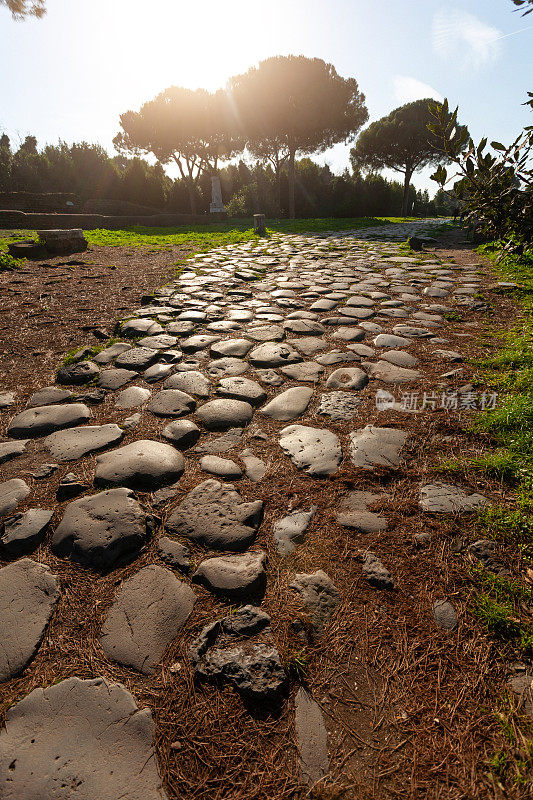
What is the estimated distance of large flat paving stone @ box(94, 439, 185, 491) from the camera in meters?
1.93

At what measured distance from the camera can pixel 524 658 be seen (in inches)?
45.4

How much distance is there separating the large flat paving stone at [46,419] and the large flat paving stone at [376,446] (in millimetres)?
1766

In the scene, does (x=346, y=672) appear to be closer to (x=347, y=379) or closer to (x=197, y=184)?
(x=347, y=379)

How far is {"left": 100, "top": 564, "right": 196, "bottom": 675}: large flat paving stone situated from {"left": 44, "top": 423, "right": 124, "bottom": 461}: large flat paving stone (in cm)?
97

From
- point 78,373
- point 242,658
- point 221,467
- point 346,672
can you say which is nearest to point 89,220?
point 78,373

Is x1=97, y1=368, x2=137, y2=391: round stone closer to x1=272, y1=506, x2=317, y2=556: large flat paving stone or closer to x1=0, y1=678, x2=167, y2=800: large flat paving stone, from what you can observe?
x1=272, y1=506, x2=317, y2=556: large flat paving stone

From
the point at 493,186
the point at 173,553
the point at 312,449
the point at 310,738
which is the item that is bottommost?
the point at 310,738

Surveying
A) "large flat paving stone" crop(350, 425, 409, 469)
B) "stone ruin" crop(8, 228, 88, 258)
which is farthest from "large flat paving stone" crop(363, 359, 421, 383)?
"stone ruin" crop(8, 228, 88, 258)

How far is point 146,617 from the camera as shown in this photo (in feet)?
4.33

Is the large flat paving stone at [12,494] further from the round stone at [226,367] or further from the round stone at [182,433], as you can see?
the round stone at [226,367]

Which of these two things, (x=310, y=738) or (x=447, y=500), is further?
(x=447, y=500)

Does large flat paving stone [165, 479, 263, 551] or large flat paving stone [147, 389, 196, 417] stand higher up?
large flat paving stone [147, 389, 196, 417]

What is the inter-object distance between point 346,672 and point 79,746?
775 mm

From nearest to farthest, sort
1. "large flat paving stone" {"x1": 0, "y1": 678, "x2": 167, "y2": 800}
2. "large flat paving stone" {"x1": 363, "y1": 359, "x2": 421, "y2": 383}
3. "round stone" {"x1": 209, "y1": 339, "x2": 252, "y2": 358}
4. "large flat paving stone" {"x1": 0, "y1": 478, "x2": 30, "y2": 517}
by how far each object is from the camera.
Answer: "large flat paving stone" {"x1": 0, "y1": 678, "x2": 167, "y2": 800}
"large flat paving stone" {"x1": 0, "y1": 478, "x2": 30, "y2": 517}
"large flat paving stone" {"x1": 363, "y1": 359, "x2": 421, "y2": 383}
"round stone" {"x1": 209, "y1": 339, "x2": 252, "y2": 358}
